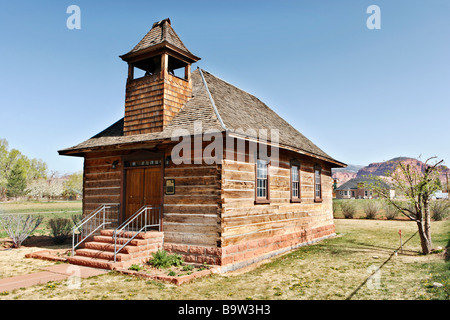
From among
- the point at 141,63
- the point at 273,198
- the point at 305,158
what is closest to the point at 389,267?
the point at 273,198

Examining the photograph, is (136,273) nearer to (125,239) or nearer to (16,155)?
(125,239)

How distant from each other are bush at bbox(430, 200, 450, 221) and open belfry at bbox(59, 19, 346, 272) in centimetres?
1819

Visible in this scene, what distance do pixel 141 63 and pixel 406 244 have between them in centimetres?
1384

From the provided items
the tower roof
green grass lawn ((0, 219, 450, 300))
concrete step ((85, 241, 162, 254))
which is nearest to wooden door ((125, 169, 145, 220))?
concrete step ((85, 241, 162, 254))

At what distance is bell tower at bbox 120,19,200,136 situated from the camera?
1175 cm

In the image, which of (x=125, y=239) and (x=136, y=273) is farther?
(x=125, y=239)

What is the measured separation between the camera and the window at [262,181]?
38.2 feet

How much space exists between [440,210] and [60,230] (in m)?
28.1

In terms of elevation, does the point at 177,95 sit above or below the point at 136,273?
above

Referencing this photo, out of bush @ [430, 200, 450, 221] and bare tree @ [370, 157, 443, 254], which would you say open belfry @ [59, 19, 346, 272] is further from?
bush @ [430, 200, 450, 221]

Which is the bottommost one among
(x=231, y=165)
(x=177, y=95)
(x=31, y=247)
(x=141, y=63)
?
(x=31, y=247)

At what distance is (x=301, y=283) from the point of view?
8211 millimetres
